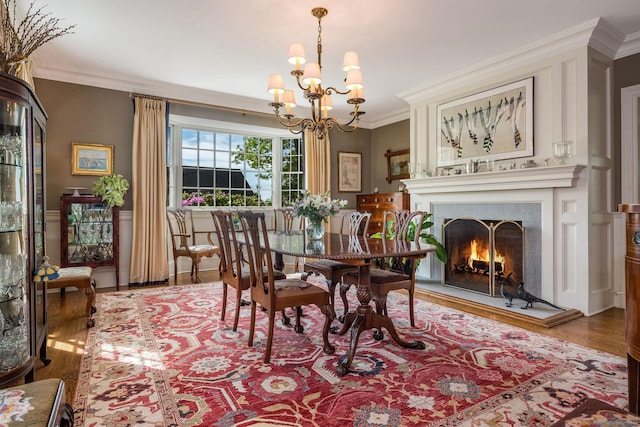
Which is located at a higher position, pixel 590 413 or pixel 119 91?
pixel 119 91

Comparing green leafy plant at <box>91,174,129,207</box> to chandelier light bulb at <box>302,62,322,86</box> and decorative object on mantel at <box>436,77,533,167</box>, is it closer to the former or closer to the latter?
chandelier light bulb at <box>302,62,322,86</box>

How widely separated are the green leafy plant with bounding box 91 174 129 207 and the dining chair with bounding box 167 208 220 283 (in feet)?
2.46

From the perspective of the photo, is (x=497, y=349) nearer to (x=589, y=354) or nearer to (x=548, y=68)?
(x=589, y=354)

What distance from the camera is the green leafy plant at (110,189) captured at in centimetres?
415

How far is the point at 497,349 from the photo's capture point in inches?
97.3

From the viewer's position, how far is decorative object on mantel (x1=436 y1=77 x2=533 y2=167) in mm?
3729

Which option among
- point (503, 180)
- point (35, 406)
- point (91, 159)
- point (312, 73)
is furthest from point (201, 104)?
point (35, 406)

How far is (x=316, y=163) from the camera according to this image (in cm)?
602

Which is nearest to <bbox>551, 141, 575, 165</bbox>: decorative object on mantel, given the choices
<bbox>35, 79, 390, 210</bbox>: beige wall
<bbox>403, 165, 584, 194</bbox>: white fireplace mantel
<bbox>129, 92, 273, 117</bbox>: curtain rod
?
<bbox>403, 165, 584, 194</bbox>: white fireplace mantel

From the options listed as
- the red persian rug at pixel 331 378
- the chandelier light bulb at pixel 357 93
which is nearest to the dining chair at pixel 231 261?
the red persian rug at pixel 331 378

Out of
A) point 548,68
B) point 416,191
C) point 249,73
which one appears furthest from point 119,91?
point 548,68

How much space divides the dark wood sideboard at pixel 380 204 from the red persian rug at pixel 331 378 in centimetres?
248

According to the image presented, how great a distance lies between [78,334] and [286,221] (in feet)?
8.44

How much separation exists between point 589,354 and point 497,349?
0.58 m
